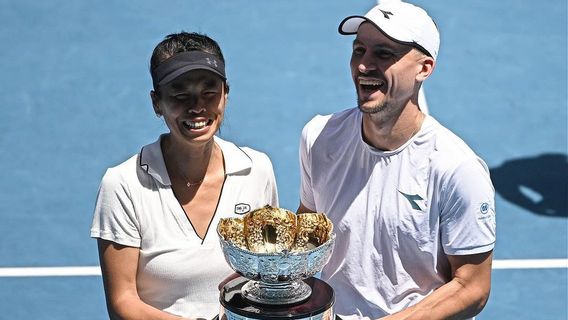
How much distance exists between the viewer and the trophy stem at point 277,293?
12.9 feet

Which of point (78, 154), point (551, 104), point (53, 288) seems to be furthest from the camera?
point (551, 104)

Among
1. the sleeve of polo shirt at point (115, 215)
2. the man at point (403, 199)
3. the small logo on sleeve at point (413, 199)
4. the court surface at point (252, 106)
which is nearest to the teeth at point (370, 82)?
the man at point (403, 199)

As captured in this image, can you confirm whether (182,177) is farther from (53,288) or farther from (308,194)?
(53,288)

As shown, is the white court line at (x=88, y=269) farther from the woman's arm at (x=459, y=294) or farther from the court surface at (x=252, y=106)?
the woman's arm at (x=459, y=294)

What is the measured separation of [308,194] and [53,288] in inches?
107

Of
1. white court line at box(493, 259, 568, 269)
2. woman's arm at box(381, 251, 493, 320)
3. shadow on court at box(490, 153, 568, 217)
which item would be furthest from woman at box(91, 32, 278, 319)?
shadow on court at box(490, 153, 568, 217)

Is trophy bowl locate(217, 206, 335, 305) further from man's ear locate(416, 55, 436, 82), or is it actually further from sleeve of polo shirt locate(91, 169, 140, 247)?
man's ear locate(416, 55, 436, 82)

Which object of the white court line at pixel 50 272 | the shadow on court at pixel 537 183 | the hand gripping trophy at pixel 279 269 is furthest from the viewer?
the shadow on court at pixel 537 183

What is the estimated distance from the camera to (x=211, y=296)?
434cm

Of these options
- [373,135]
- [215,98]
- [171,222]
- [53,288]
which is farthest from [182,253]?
[53,288]

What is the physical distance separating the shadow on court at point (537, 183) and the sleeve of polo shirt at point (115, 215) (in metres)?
4.26

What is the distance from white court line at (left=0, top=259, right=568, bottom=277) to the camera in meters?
7.05

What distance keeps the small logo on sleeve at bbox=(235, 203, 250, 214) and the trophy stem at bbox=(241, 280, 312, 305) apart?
42cm

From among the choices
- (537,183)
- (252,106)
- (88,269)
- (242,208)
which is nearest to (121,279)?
(242,208)
